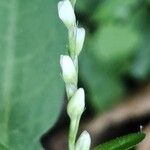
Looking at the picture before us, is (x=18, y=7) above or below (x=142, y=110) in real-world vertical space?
above

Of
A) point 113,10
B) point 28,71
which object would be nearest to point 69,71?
point 28,71

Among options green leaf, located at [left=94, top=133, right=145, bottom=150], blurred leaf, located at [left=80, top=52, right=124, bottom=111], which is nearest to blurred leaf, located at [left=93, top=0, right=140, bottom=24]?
blurred leaf, located at [left=80, top=52, right=124, bottom=111]

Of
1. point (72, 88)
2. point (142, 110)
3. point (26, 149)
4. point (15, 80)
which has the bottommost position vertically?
point (142, 110)

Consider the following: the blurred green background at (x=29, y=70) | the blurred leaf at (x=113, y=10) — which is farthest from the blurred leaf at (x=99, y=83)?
the blurred green background at (x=29, y=70)

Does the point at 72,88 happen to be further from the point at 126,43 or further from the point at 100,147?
the point at 126,43

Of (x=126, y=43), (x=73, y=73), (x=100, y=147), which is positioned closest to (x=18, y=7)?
(x=73, y=73)

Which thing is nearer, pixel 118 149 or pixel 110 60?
pixel 118 149

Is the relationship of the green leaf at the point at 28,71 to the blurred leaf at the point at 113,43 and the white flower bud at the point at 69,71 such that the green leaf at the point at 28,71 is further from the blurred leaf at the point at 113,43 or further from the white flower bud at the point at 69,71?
the blurred leaf at the point at 113,43

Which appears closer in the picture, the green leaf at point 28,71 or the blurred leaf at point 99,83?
the green leaf at point 28,71
